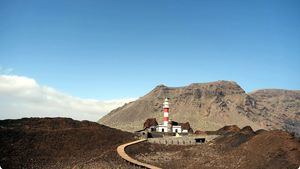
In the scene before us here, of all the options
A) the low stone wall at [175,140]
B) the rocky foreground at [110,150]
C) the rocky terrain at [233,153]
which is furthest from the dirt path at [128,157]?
the low stone wall at [175,140]

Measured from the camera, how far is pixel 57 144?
60.2 metres

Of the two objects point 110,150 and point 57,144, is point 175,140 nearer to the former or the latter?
point 110,150

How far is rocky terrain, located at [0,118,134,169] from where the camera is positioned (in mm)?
52469

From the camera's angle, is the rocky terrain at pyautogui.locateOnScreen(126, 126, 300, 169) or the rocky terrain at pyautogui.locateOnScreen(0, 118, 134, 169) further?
the rocky terrain at pyautogui.locateOnScreen(0, 118, 134, 169)

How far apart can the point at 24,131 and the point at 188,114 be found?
12541cm

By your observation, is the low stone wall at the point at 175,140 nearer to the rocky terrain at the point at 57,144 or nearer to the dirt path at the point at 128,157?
the dirt path at the point at 128,157

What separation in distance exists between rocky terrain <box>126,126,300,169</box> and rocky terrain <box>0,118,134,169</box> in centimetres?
540

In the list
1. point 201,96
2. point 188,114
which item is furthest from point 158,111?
point 201,96

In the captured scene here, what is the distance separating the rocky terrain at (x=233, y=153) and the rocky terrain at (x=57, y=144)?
17.7 ft

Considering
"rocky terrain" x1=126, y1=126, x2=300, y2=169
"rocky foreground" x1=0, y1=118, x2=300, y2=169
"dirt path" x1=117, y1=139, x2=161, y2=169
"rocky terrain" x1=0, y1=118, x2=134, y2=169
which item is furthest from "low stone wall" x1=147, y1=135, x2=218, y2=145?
"rocky terrain" x1=0, y1=118, x2=134, y2=169

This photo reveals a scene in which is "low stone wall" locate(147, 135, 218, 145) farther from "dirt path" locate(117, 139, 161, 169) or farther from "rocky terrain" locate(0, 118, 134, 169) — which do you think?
"rocky terrain" locate(0, 118, 134, 169)

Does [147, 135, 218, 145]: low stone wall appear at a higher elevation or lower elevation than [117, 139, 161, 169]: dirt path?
higher

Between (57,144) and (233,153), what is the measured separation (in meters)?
28.5

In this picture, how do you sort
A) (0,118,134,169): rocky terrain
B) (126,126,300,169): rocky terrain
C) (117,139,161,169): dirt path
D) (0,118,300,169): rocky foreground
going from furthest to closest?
(0,118,134,169): rocky terrain < (0,118,300,169): rocky foreground < (117,139,161,169): dirt path < (126,126,300,169): rocky terrain
